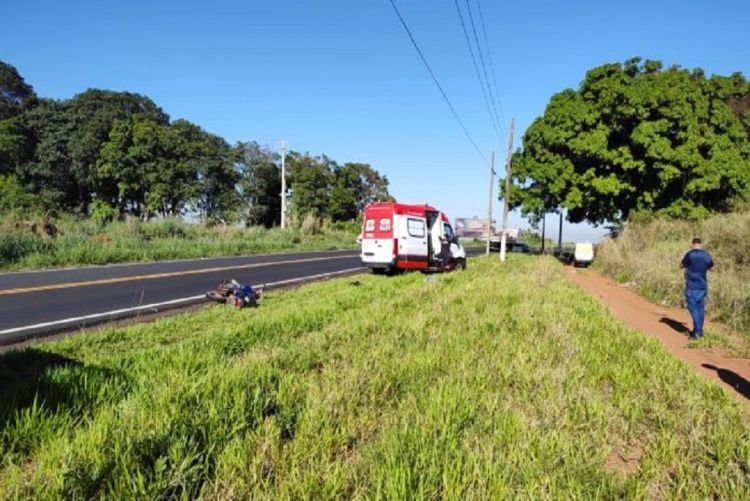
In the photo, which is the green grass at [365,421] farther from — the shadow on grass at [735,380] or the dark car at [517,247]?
the dark car at [517,247]

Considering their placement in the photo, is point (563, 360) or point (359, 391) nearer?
point (359, 391)

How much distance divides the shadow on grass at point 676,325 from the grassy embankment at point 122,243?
19.1 m

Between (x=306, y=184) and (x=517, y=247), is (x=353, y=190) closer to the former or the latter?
(x=306, y=184)

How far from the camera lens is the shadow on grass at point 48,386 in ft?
11.9

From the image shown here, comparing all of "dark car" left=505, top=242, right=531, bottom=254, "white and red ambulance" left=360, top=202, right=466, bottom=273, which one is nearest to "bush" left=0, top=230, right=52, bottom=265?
"white and red ambulance" left=360, top=202, right=466, bottom=273

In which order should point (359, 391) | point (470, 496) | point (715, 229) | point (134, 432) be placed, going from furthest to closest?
point (715, 229), point (359, 391), point (134, 432), point (470, 496)

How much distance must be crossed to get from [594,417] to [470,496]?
1.96 meters

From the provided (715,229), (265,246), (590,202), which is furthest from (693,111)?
(265,246)

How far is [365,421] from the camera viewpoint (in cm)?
374

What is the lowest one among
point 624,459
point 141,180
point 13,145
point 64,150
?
point 624,459

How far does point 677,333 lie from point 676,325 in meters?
1.12

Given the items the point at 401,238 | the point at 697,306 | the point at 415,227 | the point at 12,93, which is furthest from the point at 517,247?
the point at 12,93

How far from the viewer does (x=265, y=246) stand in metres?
29.6

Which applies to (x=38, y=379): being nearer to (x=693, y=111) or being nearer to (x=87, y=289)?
(x=87, y=289)
